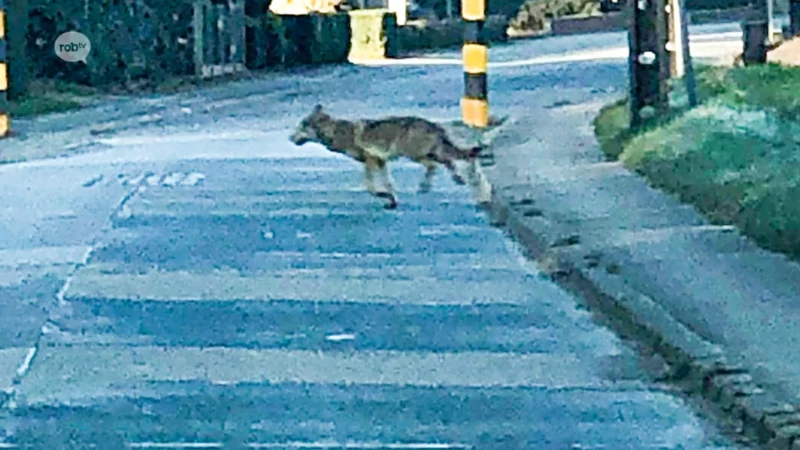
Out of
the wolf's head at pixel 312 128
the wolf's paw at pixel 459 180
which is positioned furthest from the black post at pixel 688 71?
the wolf's head at pixel 312 128

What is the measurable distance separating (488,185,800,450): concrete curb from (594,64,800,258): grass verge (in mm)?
1177

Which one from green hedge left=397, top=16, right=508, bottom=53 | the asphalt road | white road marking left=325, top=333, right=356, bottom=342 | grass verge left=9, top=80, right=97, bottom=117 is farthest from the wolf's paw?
green hedge left=397, top=16, right=508, bottom=53

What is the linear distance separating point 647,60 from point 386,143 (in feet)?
14.9

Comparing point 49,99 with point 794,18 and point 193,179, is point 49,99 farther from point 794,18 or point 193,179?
point 193,179

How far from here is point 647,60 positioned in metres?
21.1

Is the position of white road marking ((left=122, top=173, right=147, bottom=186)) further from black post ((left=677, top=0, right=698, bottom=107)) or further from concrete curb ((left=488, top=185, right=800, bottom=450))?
black post ((left=677, top=0, right=698, bottom=107))

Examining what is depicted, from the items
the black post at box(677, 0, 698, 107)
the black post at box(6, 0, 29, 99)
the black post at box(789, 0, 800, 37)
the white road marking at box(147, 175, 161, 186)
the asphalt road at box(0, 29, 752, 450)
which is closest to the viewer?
the asphalt road at box(0, 29, 752, 450)

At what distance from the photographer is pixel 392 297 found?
495 inches

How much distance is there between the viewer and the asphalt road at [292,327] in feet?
29.7

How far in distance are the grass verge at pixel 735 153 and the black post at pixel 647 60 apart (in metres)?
0.30

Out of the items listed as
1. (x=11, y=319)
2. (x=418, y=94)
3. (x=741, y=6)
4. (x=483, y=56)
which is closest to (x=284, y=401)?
(x=11, y=319)

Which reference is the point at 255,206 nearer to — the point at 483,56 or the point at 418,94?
the point at 483,56

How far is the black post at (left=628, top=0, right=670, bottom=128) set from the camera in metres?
20.8

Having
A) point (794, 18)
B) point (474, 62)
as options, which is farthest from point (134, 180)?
point (794, 18)
